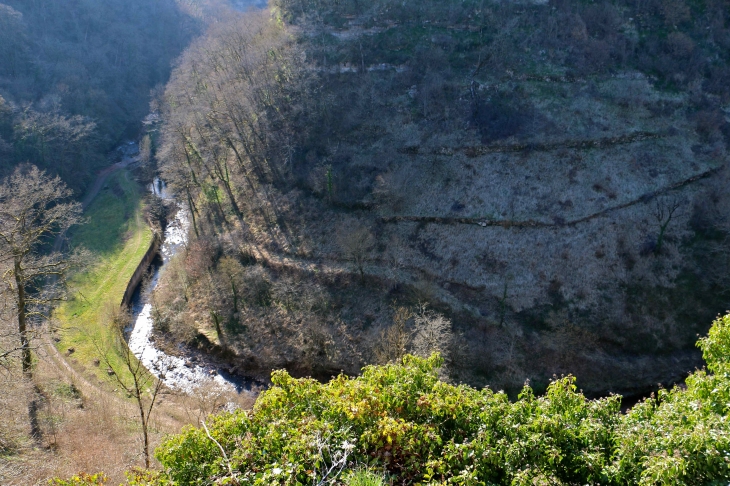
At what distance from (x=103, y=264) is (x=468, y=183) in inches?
1290

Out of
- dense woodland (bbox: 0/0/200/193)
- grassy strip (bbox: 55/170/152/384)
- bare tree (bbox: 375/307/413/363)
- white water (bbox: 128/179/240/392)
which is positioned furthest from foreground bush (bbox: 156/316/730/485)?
dense woodland (bbox: 0/0/200/193)

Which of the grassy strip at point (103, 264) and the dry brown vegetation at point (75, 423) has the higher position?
the grassy strip at point (103, 264)

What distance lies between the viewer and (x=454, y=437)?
9859mm

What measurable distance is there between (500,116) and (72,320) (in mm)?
39105

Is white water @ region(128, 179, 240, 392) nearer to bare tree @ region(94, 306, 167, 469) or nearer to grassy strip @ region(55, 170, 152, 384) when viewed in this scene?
bare tree @ region(94, 306, 167, 469)

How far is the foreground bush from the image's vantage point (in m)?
8.19

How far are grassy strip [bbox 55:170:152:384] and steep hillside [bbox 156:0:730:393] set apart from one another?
5950 millimetres

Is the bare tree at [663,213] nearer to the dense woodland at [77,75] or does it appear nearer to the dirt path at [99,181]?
the dirt path at [99,181]

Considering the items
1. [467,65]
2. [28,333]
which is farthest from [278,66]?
[28,333]

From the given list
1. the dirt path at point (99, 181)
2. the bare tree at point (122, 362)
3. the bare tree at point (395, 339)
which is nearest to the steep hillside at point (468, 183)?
the bare tree at point (395, 339)

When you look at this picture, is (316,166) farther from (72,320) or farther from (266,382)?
(72,320)

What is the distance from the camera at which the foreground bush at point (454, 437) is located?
8.19 metres

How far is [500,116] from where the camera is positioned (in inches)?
1535

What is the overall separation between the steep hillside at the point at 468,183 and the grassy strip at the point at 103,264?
5950mm
